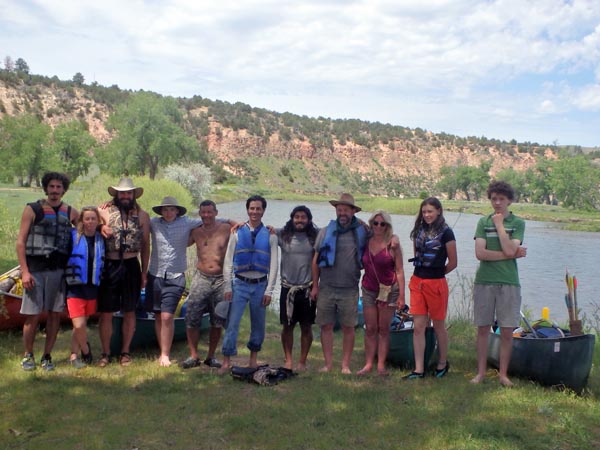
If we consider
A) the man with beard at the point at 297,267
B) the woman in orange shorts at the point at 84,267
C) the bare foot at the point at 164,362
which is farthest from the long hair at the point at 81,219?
the man with beard at the point at 297,267

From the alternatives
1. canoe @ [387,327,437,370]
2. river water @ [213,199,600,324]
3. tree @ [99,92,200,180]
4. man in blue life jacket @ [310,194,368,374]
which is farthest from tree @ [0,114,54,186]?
canoe @ [387,327,437,370]

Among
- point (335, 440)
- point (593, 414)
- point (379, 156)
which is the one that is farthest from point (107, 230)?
point (379, 156)

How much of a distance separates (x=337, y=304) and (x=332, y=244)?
1.90ft

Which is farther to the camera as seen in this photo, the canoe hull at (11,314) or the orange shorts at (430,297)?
the canoe hull at (11,314)

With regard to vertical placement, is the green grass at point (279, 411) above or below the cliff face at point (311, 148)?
below

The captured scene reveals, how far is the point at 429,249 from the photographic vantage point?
5207mm

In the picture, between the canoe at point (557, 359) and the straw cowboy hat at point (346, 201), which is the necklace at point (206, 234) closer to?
the straw cowboy hat at point (346, 201)

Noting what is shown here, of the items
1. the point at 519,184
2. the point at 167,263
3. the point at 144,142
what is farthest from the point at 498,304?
the point at 519,184

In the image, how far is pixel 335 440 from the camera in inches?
158

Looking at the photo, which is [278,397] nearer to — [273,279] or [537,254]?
[273,279]

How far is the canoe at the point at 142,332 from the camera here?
5840 millimetres

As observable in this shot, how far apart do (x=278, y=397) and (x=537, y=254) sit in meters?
20.2

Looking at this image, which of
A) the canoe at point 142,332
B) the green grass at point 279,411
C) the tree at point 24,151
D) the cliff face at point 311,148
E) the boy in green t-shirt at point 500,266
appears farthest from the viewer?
the cliff face at point 311,148

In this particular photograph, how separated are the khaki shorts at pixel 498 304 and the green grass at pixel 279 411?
59 centimetres
